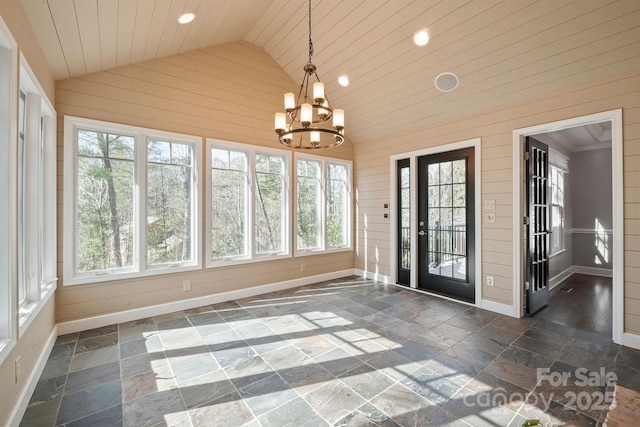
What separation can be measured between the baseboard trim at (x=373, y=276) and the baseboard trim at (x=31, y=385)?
15.0ft

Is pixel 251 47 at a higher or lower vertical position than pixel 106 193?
higher

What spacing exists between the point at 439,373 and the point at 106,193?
4019mm

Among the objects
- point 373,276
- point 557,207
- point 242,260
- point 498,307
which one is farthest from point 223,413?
point 557,207

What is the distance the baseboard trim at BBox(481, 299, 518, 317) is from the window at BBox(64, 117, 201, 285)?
13.2 feet

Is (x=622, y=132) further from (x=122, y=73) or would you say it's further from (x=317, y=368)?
(x=122, y=73)

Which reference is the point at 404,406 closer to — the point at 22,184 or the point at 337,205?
the point at 22,184

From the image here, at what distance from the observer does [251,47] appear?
14.8 feet

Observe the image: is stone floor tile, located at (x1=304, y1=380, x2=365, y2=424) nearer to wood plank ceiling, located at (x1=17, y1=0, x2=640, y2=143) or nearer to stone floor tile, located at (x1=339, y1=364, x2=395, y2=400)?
stone floor tile, located at (x1=339, y1=364, x2=395, y2=400)

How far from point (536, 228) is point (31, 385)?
18.0ft

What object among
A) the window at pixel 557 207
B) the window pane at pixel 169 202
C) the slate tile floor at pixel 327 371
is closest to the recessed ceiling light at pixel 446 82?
the window at pixel 557 207

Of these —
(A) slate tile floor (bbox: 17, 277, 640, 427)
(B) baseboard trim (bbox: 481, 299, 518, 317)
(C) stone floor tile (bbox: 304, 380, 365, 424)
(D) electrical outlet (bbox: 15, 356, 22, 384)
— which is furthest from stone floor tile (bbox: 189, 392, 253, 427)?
(B) baseboard trim (bbox: 481, 299, 518, 317)

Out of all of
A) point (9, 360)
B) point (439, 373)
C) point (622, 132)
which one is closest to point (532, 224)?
point (622, 132)

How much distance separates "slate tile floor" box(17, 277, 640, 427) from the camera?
6.28 ft

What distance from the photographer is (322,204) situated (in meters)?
5.41
